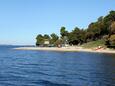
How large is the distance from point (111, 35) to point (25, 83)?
13831 centimetres

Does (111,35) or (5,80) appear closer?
(5,80)

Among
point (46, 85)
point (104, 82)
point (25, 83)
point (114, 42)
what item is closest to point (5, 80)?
point (25, 83)

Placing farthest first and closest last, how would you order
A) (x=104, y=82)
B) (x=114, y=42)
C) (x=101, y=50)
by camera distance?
(x=101, y=50) < (x=114, y=42) < (x=104, y=82)

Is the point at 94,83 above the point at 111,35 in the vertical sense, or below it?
below

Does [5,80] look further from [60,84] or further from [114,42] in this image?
[114,42]

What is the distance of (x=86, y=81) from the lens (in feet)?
160

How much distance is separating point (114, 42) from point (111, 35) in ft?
20.9

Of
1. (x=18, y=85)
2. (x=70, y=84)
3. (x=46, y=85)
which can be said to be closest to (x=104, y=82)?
(x=70, y=84)

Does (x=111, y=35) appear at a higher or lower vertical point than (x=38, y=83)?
higher

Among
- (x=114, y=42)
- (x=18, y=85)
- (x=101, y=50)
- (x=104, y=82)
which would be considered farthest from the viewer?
(x=101, y=50)

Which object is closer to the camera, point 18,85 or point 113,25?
point 18,85

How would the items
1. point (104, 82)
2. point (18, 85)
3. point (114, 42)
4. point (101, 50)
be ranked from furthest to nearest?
point (101, 50) → point (114, 42) → point (104, 82) → point (18, 85)

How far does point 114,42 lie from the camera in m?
175

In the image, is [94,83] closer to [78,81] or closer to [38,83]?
[78,81]
